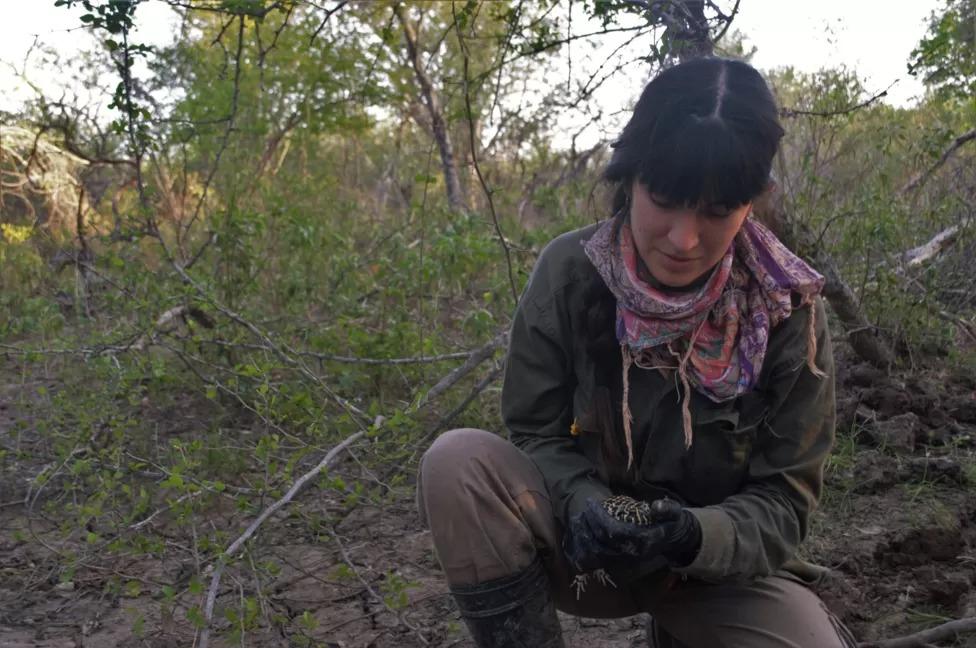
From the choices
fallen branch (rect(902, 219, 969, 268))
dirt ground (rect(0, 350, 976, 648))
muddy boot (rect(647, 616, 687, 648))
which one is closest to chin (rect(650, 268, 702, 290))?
muddy boot (rect(647, 616, 687, 648))

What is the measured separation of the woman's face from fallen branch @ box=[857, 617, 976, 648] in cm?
91

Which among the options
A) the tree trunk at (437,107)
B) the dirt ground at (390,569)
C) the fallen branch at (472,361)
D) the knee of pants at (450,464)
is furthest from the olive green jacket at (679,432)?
the tree trunk at (437,107)

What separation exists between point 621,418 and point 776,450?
279mm

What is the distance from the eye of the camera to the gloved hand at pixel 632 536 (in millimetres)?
1489

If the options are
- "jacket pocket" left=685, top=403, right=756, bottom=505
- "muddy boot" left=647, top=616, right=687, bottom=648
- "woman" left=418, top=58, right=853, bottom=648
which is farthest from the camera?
"muddy boot" left=647, top=616, right=687, bottom=648

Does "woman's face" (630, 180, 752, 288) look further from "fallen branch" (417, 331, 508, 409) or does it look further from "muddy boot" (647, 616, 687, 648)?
"fallen branch" (417, 331, 508, 409)

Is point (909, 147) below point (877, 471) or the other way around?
the other way around

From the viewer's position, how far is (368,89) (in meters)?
8.03

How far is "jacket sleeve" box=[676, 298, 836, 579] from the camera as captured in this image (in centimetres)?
167

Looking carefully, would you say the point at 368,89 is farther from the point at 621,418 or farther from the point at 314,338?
the point at 621,418

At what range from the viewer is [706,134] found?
1563 mm

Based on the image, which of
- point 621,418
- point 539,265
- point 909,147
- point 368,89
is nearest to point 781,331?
point 621,418

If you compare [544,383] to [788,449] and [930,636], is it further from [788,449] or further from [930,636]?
[930,636]

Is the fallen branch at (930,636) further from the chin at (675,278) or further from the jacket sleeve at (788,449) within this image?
the chin at (675,278)
